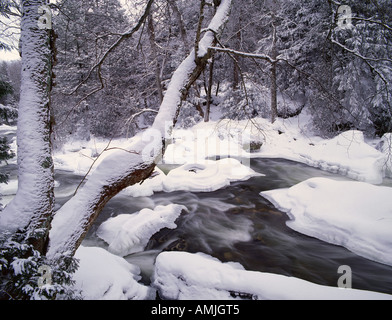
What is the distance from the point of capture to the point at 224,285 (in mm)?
2875

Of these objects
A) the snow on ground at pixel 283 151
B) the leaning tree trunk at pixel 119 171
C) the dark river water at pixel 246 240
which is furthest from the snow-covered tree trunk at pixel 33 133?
the snow on ground at pixel 283 151

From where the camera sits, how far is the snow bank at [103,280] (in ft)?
9.23

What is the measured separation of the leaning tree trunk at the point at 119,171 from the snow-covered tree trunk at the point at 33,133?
176 millimetres

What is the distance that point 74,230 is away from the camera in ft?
6.80

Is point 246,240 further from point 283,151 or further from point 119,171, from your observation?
point 283,151

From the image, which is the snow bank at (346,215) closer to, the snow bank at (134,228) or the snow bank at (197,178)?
the snow bank at (197,178)

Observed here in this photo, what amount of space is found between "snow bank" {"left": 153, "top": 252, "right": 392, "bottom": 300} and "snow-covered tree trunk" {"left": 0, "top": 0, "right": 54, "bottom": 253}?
2086 mm

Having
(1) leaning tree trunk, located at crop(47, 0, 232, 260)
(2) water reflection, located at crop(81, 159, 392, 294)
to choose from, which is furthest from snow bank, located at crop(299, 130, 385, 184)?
(1) leaning tree trunk, located at crop(47, 0, 232, 260)

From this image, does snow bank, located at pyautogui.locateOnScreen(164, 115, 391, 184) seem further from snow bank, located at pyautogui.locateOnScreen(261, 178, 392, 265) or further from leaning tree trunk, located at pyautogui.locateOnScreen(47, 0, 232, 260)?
leaning tree trunk, located at pyautogui.locateOnScreen(47, 0, 232, 260)

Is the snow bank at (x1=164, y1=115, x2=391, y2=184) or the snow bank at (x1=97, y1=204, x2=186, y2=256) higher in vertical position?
the snow bank at (x1=164, y1=115, x2=391, y2=184)

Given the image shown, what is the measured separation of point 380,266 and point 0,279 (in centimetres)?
613

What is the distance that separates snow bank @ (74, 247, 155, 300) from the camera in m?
2.81
